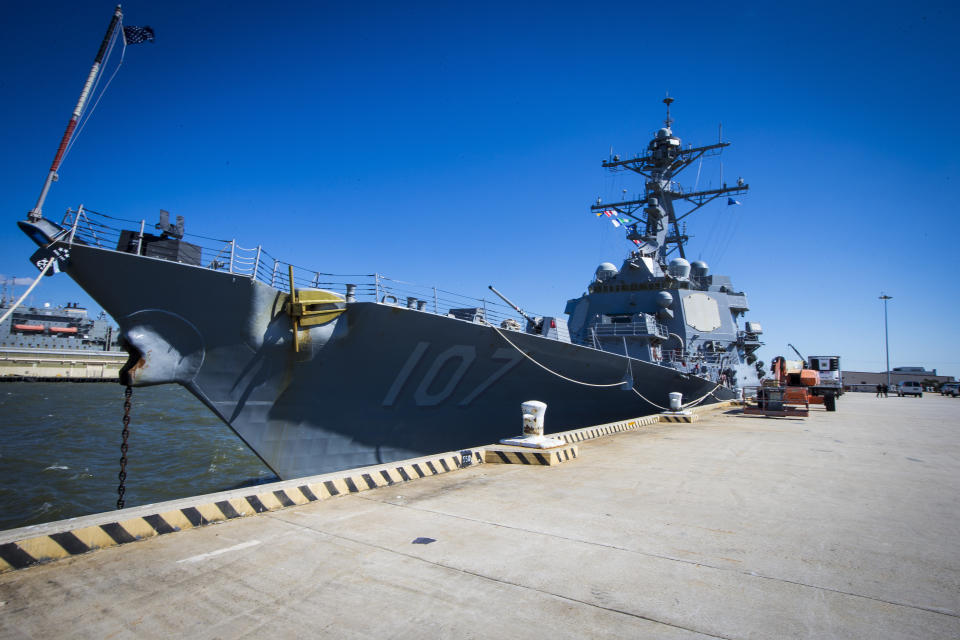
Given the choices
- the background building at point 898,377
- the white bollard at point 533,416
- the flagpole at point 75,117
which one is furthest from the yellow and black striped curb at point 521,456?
the background building at point 898,377

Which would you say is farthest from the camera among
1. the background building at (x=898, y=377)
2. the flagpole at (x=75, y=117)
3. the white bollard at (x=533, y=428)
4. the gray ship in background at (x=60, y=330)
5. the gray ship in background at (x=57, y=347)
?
the background building at (x=898, y=377)

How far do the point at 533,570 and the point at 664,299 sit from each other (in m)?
13.6

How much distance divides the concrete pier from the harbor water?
22.8ft

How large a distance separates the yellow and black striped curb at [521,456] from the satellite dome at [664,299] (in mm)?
10362

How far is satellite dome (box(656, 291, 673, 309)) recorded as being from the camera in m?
15.0

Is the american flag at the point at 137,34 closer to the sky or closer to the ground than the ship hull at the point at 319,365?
closer to the sky

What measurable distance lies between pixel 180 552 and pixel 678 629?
2.69 meters

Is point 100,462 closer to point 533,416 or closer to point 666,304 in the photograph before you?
point 533,416

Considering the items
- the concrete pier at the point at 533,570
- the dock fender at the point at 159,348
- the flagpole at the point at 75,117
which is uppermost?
the flagpole at the point at 75,117

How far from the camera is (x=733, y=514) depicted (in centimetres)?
391

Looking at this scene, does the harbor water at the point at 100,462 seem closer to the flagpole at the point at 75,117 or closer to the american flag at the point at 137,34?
the flagpole at the point at 75,117

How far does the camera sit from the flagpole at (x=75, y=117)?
498cm

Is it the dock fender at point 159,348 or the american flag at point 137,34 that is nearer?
the american flag at point 137,34

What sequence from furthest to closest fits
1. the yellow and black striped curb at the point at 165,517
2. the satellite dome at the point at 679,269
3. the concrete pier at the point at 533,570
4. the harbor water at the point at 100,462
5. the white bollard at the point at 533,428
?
the satellite dome at the point at 679,269, the harbor water at the point at 100,462, the white bollard at the point at 533,428, the yellow and black striped curb at the point at 165,517, the concrete pier at the point at 533,570
